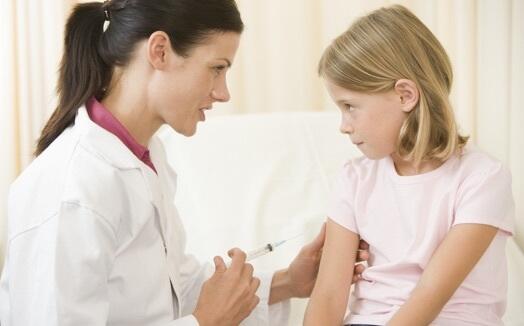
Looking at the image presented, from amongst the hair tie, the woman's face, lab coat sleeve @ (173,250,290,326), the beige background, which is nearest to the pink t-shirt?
lab coat sleeve @ (173,250,290,326)

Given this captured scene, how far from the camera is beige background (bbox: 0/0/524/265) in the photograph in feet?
8.20

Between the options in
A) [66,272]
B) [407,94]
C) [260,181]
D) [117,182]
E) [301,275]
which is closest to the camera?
[66,272]

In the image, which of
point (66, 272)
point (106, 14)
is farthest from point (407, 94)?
point (66, 272)

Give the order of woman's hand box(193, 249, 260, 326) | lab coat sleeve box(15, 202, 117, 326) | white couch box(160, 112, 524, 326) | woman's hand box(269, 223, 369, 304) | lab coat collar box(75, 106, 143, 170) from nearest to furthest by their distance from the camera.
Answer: lab coat sleeve box(15, 202, 117, 326)
lab coat collar box(75, 106, 143, 170)
woman's hand box(193, 249, 260, 326)
woman's hand box(269, 223, 369, 304)
white couch box(160, 112, 524, 326)

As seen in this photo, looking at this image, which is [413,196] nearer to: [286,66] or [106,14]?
[106,14]

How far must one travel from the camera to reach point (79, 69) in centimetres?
141

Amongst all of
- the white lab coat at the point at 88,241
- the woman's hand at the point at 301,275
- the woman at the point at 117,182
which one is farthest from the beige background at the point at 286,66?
the white lab coat at the point at 88,241

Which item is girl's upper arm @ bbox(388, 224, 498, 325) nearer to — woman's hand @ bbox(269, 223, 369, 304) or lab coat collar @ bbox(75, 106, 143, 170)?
woman's hand @ bbox(269, 223, 369, 304)

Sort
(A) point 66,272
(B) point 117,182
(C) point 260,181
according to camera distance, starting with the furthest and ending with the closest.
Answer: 1. (C) point 260,181
2. (B) point 117,182
3. (A) point 66,272

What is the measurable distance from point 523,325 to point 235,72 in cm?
139

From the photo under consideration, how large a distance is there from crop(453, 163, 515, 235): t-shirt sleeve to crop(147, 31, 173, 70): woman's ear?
602 mm

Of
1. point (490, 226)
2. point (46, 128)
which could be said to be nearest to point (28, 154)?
point (46, 128)

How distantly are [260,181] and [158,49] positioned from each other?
90 cm

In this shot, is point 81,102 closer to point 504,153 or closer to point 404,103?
point 404,103
